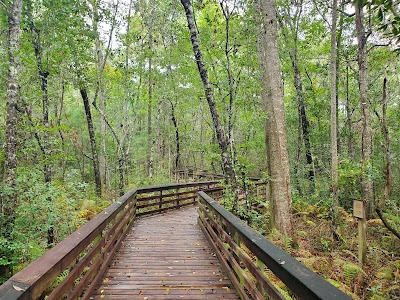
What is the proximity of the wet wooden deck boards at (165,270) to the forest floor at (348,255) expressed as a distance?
246 cm

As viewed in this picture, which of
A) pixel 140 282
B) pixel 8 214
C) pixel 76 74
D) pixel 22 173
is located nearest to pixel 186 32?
pixel 76 74

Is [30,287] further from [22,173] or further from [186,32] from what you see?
[186,32]

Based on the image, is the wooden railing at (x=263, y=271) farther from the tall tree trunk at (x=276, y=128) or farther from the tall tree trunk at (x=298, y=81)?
the tall tree trunk at (x=298, y=81)

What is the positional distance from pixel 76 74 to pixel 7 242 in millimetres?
7789

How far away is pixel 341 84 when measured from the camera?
15477 millimetres

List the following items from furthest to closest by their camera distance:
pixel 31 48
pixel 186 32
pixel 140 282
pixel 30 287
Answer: pixel 186 32
pixel 31 48
pixel 140 282
pixel 30 287

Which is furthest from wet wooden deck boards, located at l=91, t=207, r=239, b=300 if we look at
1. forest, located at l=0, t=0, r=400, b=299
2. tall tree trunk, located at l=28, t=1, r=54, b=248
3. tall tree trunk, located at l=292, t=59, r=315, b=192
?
tall tree trunk, located at l=292, t=59, r=315, b=192

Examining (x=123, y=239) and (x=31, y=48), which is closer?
(x=123, y=239)

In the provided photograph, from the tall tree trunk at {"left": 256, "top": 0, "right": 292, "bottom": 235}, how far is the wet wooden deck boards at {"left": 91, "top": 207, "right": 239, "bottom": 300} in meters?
2.32

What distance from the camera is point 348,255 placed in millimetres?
7168

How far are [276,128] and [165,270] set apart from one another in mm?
4559

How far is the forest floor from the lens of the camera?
541 centimetres

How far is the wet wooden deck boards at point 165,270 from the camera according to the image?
345cm

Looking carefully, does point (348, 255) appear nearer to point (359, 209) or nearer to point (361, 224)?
point (361, 224)
